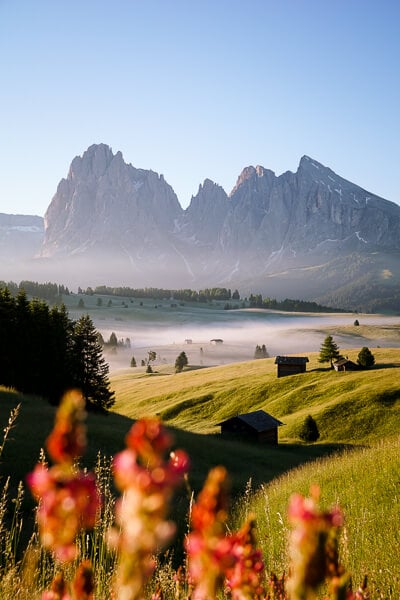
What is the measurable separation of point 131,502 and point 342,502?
12755mm

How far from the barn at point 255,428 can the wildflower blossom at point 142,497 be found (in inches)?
2261

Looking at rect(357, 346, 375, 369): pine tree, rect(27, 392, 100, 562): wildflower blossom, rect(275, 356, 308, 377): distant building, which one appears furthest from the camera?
rect(275, 356, 308, 377): distant building

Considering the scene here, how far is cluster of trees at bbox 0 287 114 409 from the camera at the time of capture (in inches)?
2003

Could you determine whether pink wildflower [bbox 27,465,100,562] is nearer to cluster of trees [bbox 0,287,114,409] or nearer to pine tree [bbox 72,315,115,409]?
cluster of trees [bbox 0,287,114,409]

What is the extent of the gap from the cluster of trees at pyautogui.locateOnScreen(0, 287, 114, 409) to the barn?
1572 cm

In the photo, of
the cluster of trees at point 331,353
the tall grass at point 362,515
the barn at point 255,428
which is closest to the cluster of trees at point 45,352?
the barn at point 255,428

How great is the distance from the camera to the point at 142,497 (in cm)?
119

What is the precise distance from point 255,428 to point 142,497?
189 feet

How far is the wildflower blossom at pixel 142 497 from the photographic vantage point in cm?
118

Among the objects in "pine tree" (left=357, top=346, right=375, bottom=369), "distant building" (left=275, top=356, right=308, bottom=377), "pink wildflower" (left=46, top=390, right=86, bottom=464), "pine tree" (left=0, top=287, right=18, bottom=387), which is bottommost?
"distant building" (left=275, top=356, right=308, bottom=377)

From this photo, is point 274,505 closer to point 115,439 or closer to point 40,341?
point 115,439

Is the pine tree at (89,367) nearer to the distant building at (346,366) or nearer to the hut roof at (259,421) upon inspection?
the hut roof at (259,421)

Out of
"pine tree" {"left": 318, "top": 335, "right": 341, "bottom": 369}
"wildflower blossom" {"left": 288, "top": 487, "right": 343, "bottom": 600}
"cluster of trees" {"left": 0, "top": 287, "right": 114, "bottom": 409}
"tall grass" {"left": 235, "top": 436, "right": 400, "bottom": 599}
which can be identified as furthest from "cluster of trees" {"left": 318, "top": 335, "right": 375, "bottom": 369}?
"wildflower blossom" {"left": 288, "top": 487, "right": 343, "bottom": 600}

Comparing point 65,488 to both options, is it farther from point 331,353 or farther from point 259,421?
point 331,353
